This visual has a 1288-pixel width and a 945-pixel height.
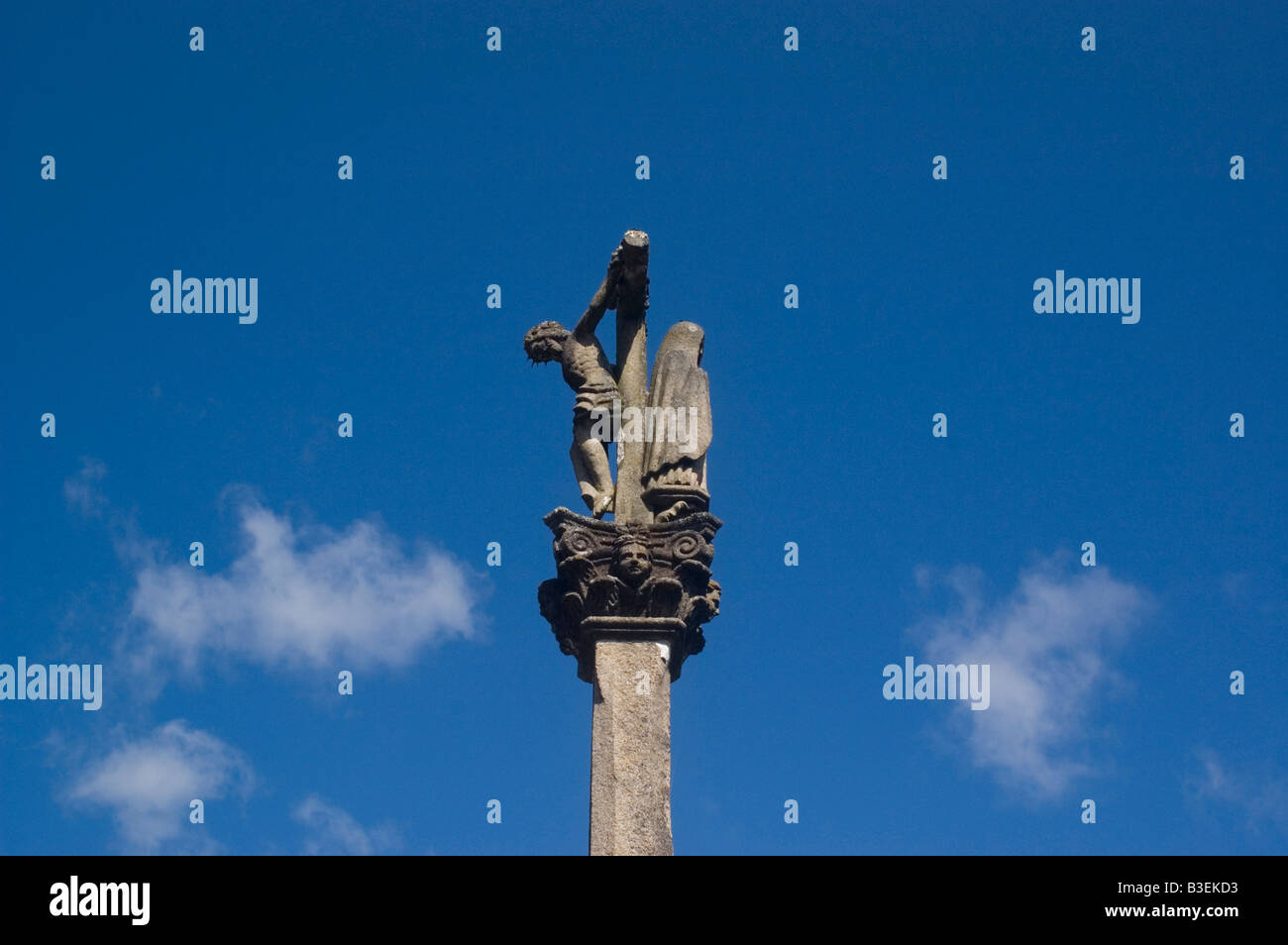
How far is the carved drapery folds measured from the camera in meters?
18.5

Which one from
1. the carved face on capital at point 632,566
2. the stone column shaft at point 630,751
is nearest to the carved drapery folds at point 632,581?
the carved face on capital at point 632,566

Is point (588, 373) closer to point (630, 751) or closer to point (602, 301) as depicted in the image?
point (602, 301)

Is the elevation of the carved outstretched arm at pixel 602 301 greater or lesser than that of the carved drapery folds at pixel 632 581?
greater

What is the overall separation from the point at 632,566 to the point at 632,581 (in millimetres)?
128

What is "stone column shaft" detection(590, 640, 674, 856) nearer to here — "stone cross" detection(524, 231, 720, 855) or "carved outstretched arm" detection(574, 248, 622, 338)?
"stone cross" detection(524, 231, 720, 855)

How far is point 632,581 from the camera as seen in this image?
18.5 m

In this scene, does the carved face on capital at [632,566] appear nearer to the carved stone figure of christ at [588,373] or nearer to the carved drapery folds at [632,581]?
the carved drapery folds at [632,581]

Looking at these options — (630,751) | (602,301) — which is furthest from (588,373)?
(630,751)

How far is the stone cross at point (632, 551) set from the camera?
706 inches

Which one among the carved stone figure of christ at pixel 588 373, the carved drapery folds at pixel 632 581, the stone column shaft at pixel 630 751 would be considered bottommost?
the stone column shaft at pixel 630 751

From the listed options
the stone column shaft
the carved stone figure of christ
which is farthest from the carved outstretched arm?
the stone column shaft
